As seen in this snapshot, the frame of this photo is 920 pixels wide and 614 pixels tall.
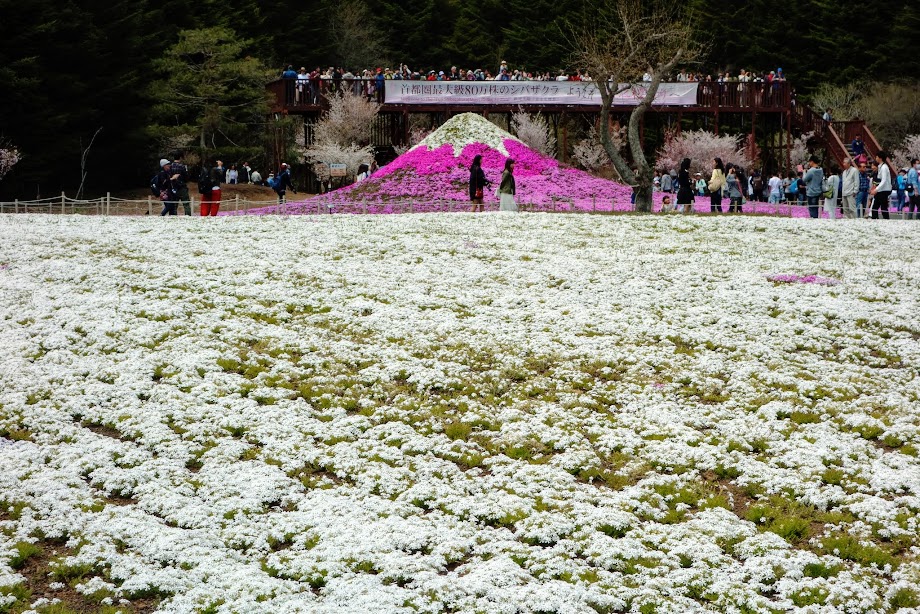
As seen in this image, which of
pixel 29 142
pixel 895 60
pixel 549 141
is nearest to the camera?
pixel 29 142

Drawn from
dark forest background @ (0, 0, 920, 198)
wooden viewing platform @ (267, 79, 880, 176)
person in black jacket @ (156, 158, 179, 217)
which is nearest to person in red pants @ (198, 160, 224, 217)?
person in black jacket @ (156, 158, 179, 217)

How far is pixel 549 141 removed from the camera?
6606 centimetres

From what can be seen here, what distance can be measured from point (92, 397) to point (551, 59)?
244 feet

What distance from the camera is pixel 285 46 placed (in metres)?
76.2

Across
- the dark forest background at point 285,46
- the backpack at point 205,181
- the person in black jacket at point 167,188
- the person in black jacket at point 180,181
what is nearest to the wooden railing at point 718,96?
the dark forest background at point 285,46

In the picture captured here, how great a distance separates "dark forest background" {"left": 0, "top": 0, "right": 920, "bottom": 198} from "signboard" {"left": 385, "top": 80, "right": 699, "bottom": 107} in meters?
12.0

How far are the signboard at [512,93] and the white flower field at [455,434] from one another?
32.3m

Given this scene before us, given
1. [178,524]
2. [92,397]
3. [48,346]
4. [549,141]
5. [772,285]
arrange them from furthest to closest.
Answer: [549,141] < [772,285] < [48,346] < [92,397] < [178,524]

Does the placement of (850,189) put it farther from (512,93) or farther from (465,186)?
(512,93)

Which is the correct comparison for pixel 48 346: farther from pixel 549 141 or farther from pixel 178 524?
pixel 549 141

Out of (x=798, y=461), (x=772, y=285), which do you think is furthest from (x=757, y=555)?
(x=772, y=285)

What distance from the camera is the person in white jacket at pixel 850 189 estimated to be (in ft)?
92.3

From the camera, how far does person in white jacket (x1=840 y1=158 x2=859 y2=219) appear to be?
28.1 meters

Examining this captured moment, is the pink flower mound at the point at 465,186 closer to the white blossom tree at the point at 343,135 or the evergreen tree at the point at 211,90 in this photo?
the white blossom tree at the point at 343,135
